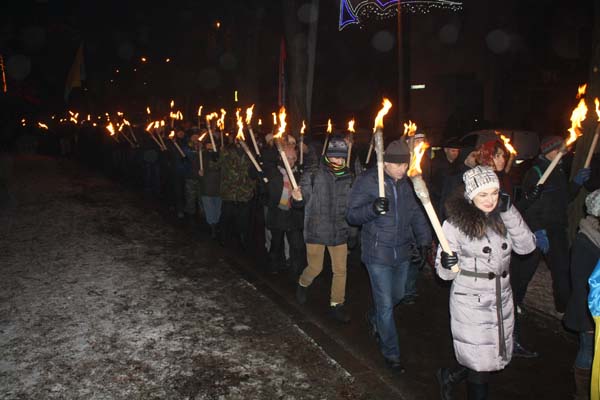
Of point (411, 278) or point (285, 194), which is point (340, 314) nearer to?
point (411, 278)

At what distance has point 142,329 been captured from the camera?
5031 mm

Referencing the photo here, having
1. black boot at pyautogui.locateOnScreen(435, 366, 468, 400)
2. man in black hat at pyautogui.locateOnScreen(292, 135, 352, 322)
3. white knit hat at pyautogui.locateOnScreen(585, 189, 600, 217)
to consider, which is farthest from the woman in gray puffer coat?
man in black hat at pyautogui.locateOnScreen(292, 135, 352, 322)

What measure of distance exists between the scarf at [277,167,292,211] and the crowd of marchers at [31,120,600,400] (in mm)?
16

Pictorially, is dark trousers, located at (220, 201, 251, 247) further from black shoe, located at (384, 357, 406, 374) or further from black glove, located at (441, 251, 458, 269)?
black glove, located at (441, 251, 458, 269)

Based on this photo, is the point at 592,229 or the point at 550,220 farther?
the point at 550,220

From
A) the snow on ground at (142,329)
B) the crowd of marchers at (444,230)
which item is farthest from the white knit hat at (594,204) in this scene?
the snow on ground at (142,329)

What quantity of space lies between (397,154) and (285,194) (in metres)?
2.66

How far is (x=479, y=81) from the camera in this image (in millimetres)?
24125

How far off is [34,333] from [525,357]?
483 cm

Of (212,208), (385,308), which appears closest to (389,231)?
(385,308)

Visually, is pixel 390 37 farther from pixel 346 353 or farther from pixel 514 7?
pixel 346 353

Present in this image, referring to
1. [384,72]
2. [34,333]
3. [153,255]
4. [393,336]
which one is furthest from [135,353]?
[384,72]

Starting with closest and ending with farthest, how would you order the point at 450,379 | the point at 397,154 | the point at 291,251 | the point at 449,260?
the point at 449,260 < the point at 450,379 < the point at 397,154 < the point at 291,251

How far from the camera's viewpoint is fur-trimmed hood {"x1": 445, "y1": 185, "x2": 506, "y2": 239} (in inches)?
131
